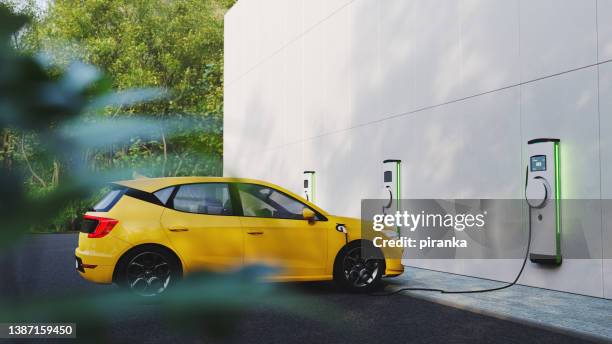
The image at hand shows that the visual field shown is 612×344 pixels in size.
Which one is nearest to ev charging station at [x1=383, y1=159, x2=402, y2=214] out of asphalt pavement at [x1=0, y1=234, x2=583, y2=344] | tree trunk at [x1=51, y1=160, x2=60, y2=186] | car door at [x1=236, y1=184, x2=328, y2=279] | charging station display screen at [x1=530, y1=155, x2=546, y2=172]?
charging station display screen at [x1=530, y1=155, x2=546, y2=172]

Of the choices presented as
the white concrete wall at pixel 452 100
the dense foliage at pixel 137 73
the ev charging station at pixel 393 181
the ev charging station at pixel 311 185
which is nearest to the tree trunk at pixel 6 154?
the dense foliage at pixel 137 73

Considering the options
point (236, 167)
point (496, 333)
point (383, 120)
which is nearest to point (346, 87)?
point (383, 120)

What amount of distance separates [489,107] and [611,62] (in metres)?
2.36

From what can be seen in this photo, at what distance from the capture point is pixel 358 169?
13.8 meters

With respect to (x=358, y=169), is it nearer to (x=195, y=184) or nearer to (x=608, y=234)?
(x=608, y=234)

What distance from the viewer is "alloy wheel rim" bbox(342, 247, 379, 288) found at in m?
8.41

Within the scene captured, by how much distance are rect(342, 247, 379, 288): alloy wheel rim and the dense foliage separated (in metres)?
7.49

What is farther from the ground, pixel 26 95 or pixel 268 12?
pixel 268 12

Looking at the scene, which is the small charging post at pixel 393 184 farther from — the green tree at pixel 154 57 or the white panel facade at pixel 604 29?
the green tree at pixel 154 57

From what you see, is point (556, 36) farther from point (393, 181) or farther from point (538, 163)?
point (393, 181)

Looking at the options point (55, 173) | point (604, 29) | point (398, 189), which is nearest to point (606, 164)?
point (604, 29)

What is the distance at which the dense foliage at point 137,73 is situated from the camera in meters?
0.68

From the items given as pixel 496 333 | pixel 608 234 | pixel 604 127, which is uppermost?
pixel 604 127

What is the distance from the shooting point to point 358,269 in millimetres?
8500
